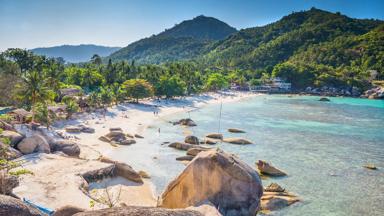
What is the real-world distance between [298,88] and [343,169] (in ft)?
391

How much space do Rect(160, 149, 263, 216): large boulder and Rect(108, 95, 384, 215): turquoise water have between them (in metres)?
6.03

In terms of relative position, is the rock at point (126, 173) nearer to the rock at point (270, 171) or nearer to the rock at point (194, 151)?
the rock at point (194, 151)

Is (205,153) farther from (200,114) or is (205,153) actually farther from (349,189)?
(200,114)

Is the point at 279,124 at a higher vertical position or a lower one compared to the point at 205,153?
lower

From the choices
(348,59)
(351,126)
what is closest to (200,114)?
(351,126)

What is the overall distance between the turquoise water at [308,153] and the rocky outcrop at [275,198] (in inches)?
25.1

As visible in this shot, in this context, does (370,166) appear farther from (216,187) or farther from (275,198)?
(216,187)

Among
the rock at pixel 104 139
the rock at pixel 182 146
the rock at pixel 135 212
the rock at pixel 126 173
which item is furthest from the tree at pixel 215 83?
the rock at pixel 135 212

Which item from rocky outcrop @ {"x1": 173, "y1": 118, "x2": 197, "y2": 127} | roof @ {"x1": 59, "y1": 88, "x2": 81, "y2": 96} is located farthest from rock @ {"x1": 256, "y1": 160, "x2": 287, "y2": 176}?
roof @ {"x1": 59, "y1": 88, "x2": 81, "y2": 96}

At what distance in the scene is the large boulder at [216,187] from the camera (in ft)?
58.1

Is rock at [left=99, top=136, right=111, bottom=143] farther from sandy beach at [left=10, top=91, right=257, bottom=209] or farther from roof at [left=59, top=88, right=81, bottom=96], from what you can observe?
roof at [left=59, top=88, right=81, bottom=96]

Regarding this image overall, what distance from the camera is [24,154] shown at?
30.8 metres

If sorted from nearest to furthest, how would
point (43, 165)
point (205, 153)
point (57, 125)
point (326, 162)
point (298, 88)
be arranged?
point (205, 153), point (43, 165), point (326, 162), point (57, 125), point (298, 88)

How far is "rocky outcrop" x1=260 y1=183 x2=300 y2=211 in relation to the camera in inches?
930
